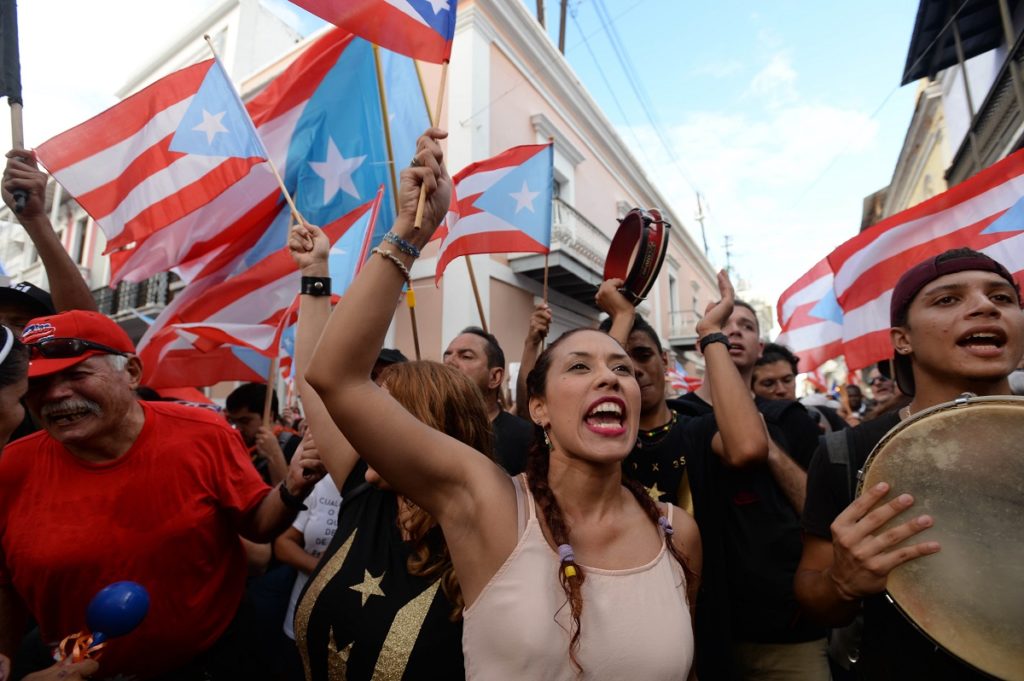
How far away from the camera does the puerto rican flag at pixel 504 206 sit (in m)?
4.39

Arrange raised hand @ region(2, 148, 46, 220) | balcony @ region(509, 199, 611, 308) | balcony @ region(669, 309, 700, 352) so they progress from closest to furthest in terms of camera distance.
Result: raised hand @ region(2, 148, 46, 220) → balcony @ region(509, 199, 611, 308) → balcony @ region(669, 309, 700, 352)

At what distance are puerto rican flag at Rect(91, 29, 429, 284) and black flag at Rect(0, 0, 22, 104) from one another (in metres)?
2.01

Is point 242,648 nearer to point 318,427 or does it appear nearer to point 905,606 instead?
point 318,427

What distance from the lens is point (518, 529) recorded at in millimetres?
1431

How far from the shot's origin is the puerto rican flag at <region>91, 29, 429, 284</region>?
449 cm

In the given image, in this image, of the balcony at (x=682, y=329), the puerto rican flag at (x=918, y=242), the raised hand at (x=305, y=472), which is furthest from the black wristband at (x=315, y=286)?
the balcony at (x=682, y=329)

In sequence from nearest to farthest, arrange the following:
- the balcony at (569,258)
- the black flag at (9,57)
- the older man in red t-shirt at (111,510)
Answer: the older man in red t-shirt at (111,510), the black flag at (9,57), the balcony at (569,258)

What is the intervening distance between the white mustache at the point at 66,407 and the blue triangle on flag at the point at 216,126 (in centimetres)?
217

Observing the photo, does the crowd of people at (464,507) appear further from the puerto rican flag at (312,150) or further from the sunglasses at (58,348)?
the puerto rican flag at (312,150)

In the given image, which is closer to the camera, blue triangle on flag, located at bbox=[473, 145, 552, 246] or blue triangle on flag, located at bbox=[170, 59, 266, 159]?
blue triangle on flag, located at bbox=[170, 59, 266, 159]

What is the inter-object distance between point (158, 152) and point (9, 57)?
62.0 inches

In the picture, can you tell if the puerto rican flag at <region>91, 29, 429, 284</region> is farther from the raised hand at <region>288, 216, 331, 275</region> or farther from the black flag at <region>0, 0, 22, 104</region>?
the raised hand at <region>288, 216, 331, 275</region>

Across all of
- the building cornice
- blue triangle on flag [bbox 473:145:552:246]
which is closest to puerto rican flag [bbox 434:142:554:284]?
blue triangle on flag [bbox 473:145:552:246]

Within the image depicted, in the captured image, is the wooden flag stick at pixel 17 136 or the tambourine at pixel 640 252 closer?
the wooden flag stick at pixel 17 136
